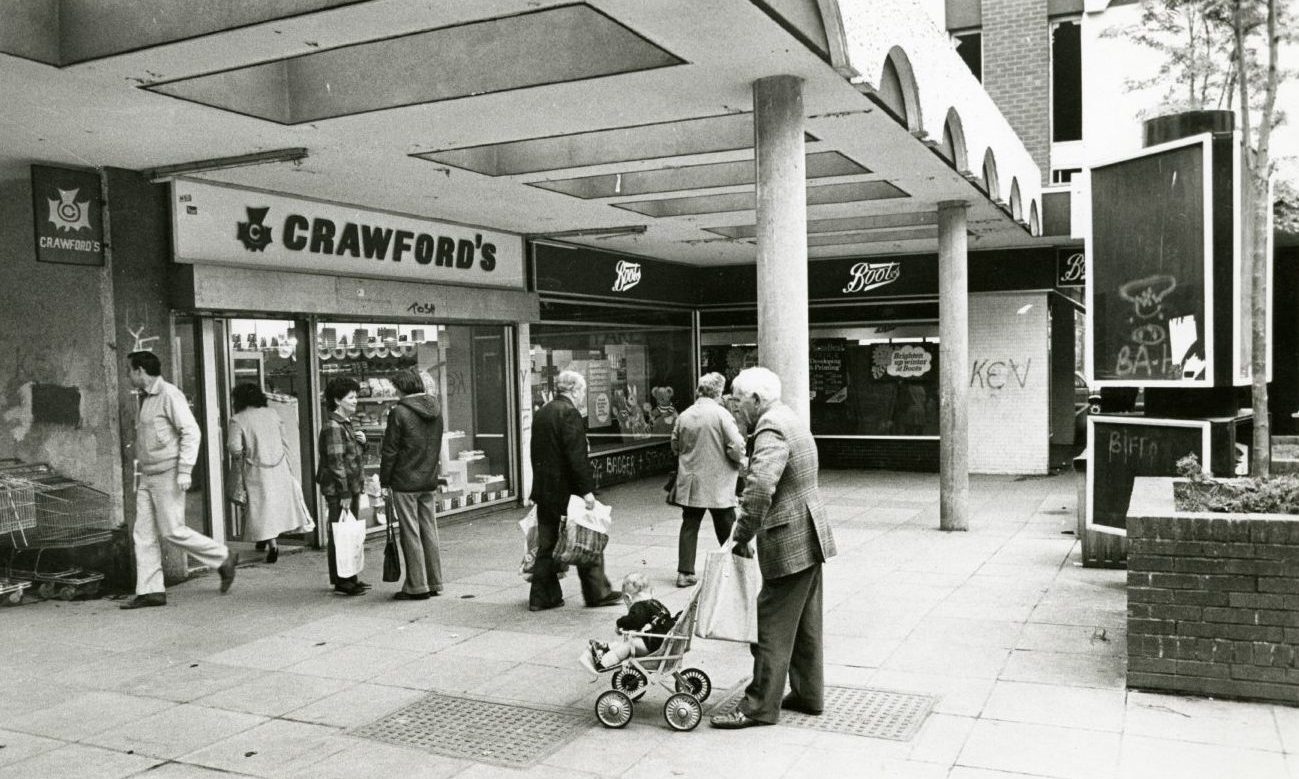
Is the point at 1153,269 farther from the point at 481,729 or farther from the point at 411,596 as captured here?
the point at 411,596

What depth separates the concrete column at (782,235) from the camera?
20.6ft

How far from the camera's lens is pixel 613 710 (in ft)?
17.3

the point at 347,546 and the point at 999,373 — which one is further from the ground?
the point at 999,373

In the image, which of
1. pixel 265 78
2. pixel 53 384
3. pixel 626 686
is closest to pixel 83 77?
pixel 265 78

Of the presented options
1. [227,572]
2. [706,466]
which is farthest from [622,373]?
[227,572]

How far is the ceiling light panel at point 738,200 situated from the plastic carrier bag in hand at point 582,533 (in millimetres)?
4431

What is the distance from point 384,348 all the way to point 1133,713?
8.53 metres

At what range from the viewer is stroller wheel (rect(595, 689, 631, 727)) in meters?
5.28

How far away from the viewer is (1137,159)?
8.39 meters

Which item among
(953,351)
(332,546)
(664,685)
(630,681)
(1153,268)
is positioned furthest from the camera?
(953,351)

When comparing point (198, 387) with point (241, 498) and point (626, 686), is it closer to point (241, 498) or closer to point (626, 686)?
point (241, 498)

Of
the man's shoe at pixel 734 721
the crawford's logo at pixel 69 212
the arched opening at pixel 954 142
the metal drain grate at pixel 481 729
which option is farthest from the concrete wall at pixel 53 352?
the arched opening at pixel 954 142

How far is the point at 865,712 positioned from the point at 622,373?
11.4 metres

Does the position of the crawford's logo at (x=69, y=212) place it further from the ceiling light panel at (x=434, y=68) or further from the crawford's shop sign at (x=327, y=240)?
the ceiling light panel at (x=434, y=68)
